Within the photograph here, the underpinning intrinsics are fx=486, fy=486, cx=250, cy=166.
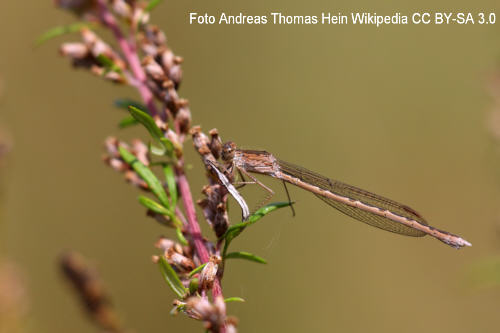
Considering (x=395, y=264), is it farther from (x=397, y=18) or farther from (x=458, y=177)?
(x=397, y=18)

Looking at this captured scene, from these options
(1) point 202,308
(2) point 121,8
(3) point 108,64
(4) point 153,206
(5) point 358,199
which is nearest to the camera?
(1) point 202,308

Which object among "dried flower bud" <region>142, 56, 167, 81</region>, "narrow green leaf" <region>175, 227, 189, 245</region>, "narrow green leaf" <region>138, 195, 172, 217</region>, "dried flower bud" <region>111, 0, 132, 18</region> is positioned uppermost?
"dried flower bud" <region>111, 0, 132, 18</region>

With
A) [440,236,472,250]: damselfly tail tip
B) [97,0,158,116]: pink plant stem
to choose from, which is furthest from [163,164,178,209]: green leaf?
[440,236,472,250]: damselfly tail tip

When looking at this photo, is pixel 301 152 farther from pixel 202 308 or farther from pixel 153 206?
pixel 202 308

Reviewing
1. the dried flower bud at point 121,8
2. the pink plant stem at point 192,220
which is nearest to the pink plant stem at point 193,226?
the pink plant stem at point 192,220

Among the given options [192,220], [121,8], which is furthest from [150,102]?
[192,220]

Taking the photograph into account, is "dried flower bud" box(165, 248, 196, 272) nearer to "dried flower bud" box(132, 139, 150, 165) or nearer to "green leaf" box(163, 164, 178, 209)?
"green leaf" box(163, 164, 178, 209)

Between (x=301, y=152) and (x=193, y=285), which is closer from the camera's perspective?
(x=193, y=285)
